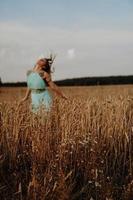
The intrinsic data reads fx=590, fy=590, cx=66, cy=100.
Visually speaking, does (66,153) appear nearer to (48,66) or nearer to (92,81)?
(48,66)

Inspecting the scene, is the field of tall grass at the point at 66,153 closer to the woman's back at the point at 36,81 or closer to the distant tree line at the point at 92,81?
the woman's back at the point at 36,81

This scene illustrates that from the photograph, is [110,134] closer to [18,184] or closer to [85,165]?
[85,165]

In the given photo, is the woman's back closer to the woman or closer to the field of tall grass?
the woman

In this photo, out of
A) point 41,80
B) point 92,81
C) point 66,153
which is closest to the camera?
point 66,153

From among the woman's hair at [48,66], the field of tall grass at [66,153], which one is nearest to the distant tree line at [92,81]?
the woman's hair at [48,66]

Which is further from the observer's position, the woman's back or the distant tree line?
the distant tree line

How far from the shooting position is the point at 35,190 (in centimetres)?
485

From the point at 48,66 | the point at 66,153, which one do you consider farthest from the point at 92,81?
the point at 66,153

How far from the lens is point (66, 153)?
5.34 metres

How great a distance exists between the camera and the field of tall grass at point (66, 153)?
199 inches

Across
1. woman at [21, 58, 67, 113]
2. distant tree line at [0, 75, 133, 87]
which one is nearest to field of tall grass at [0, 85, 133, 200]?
woman at [21, 58, 67, 113]

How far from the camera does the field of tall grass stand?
5.04 meters

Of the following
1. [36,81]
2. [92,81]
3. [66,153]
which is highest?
[36,81]

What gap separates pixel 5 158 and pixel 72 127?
70 centimetres
